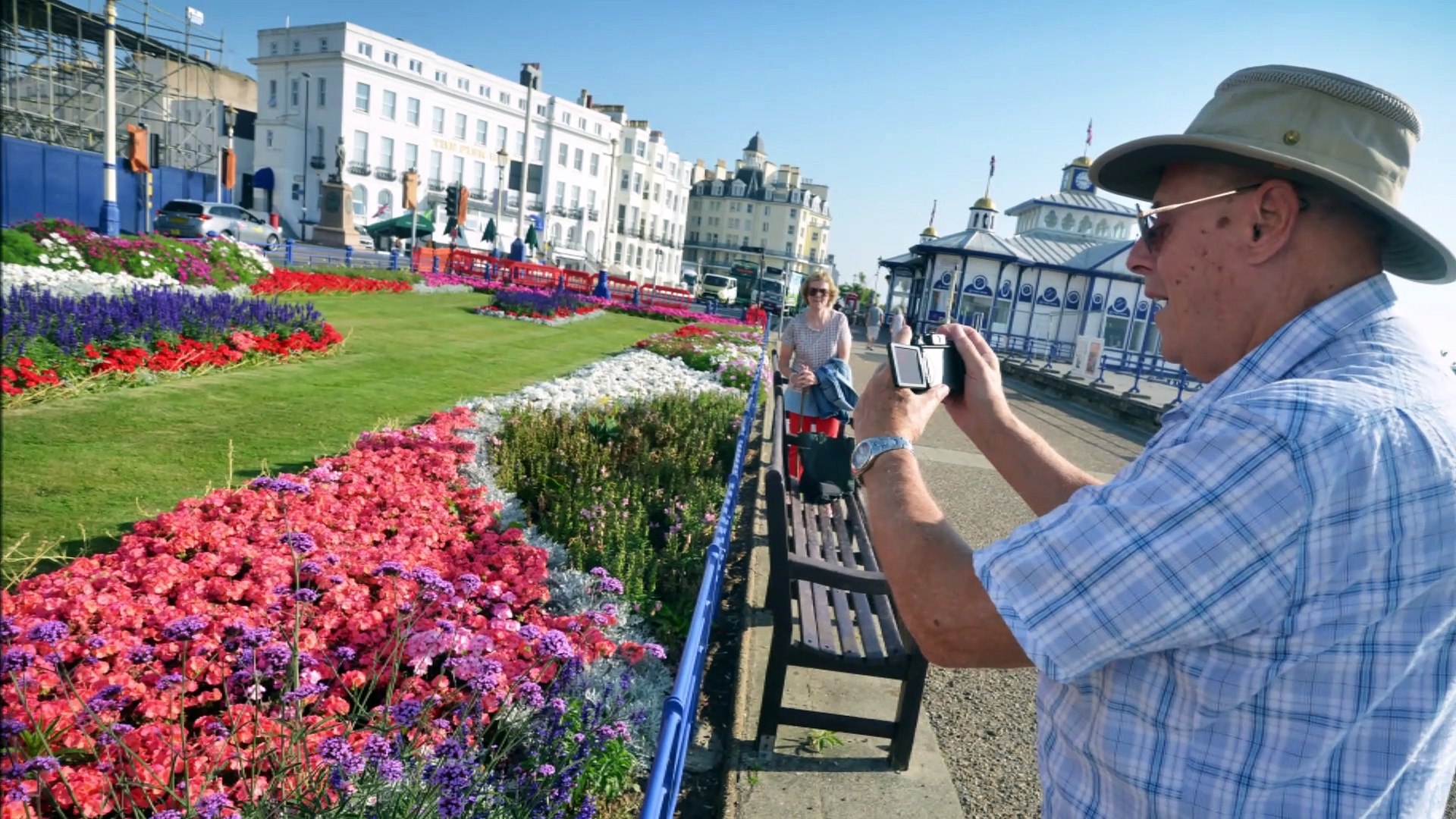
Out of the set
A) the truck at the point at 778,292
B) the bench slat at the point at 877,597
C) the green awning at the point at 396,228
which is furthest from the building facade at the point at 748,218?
the bench slat at the point at 877,597

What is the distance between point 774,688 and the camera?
3.34m

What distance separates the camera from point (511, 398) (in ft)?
28.7

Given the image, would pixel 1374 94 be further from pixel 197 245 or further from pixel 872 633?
pixel 197 245

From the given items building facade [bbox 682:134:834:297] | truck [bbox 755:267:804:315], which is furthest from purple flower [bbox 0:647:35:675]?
building facade [bbox 682:134:834:297]

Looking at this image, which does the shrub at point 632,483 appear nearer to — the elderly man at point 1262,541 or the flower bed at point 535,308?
the elderly man at point 1262,541

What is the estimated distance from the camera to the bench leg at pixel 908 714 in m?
3.32

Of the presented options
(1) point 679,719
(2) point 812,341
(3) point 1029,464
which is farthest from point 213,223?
(3) point 1029,464

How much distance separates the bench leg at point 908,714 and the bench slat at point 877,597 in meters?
0.09

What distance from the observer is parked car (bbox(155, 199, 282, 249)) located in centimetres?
2434

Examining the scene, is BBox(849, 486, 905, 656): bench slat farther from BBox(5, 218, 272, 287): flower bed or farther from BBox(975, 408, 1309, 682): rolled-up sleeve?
BBox(5, 218, 272, 287): flower bed

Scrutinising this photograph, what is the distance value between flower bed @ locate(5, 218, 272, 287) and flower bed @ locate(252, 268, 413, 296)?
0.53m

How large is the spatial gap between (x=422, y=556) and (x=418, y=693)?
1243 millimetres

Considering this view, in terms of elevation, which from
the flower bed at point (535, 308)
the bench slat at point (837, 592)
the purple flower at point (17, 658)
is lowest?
the flower bed at point (535, 308)

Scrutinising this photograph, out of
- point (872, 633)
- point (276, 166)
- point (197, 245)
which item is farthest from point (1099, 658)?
point (276, 166)
